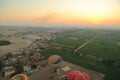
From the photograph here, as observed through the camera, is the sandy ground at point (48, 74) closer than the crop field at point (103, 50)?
Yes

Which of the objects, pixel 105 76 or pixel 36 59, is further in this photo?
pixel 36 59

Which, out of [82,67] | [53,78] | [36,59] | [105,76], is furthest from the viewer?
[36,59]

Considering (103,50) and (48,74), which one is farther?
(103,50)

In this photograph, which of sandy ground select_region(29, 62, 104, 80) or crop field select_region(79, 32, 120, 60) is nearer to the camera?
sandy ground select_region(29, 62, 104, 80)

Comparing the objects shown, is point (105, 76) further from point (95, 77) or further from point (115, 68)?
point (115, 68)

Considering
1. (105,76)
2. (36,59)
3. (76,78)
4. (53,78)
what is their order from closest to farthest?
(76,78), (53,78), (105,76), (36,59)

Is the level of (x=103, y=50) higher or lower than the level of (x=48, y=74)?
lower

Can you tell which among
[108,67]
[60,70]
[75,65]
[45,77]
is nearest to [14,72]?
[45,77]

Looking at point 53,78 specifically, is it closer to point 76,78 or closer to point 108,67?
point 76,78

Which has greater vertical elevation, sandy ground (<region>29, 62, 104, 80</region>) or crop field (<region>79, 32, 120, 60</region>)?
sandy ground (<region>29, 62, 104, 80</region>)

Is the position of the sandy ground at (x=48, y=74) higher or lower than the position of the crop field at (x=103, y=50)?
higher

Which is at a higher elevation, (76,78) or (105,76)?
(76,78)
